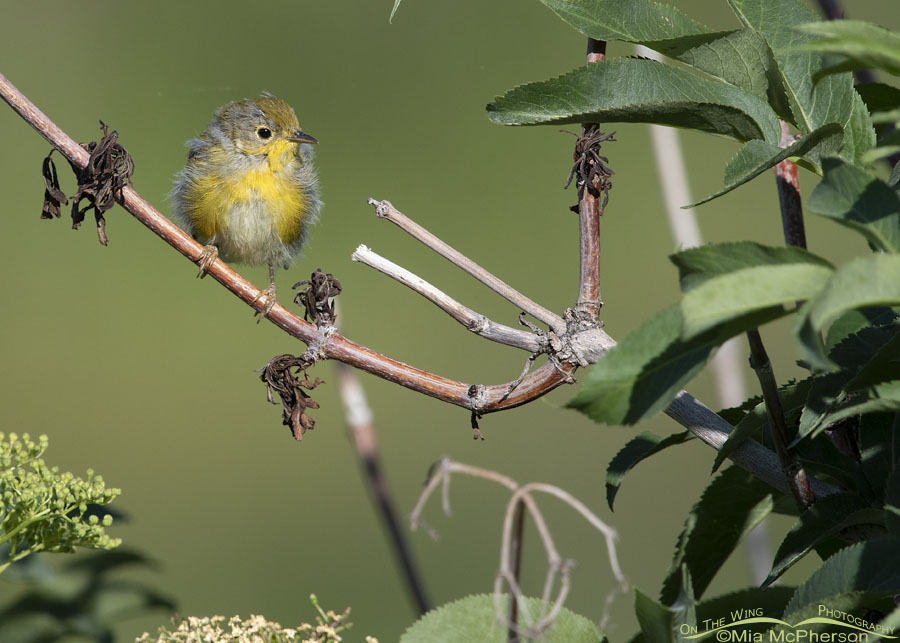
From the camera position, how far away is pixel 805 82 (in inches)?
25.2

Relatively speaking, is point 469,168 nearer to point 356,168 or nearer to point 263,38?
point 356,168

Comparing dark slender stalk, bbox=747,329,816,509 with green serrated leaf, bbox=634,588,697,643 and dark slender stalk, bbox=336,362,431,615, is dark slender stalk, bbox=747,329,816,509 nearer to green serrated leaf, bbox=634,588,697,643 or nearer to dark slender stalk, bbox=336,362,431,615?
green serrated leaf, bbox=634,588,697,643

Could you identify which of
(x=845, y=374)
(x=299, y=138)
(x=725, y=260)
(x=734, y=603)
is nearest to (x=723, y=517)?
(x=734, y=603)

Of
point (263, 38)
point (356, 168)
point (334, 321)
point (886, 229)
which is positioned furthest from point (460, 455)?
point (886, 229)

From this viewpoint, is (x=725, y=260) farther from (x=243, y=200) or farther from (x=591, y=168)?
(x=243, y=200)

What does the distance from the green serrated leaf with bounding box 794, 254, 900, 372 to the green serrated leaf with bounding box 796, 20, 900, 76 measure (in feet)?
0.35

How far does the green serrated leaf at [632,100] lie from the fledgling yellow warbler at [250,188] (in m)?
1.20

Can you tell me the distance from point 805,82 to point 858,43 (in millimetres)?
198

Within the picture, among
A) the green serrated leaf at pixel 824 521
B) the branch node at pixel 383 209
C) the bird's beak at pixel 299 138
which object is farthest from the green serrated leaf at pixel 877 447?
the bird's beak at pixel 299 138

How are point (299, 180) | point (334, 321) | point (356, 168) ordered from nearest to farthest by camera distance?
point (334, 321), point (299, 180), point (356, 168)

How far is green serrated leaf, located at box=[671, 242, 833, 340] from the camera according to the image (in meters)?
0.41

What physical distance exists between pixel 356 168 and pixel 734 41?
3500 millimetres

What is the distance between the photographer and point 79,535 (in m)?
0.65

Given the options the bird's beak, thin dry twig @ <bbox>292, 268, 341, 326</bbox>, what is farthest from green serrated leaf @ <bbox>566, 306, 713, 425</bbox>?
Answer: the bird's beak
